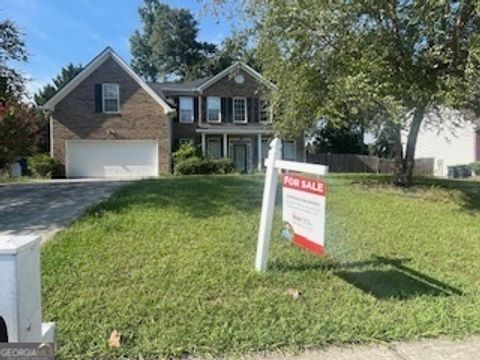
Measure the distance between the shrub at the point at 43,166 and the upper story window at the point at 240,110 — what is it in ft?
37.0

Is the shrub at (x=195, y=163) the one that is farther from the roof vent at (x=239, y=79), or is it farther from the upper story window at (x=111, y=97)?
the roof vent at (x=239, y=79)

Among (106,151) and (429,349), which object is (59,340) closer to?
(429,349)

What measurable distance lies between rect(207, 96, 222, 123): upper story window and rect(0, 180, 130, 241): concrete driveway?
54.9 feet

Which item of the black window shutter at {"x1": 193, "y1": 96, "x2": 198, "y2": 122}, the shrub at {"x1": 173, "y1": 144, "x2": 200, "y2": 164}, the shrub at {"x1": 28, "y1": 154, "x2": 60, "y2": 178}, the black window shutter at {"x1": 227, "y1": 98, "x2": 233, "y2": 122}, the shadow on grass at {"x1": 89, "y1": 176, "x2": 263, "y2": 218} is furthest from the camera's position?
the black window shutter at {"x1": 227, "y1": 98, "x2": 233, "y2": 122}

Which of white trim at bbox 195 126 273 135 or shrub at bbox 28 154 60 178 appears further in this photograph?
white trim at bbox 195 126 273 135

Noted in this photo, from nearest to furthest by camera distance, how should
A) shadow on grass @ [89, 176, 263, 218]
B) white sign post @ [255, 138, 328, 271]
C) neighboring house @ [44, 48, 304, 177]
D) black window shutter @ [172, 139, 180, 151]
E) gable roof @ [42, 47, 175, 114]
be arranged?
white sign post @ [255, 138, 328, 271] < shadow on grass @ [89, 176, 263, 218] < gable roof @ [42, 47, 175, 114] < neighboring house @ [44, 48, 304, 177] < black window shutter @ [172, 139, 180, 151]

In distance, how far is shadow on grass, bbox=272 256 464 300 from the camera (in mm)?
4828

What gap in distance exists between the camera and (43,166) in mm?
24203

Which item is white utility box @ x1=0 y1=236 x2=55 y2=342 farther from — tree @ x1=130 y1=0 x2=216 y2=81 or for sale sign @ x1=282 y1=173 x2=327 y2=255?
tree @ x1=130 y1=0 x2=216 y2=81

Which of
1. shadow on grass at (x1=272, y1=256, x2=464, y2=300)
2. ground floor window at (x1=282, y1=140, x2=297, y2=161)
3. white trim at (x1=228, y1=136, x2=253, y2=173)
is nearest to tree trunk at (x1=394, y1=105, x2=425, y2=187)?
shadow on grass at (x1=272, y1=256, x2=464, y2=300)

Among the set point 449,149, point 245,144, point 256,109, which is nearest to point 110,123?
point 245,144

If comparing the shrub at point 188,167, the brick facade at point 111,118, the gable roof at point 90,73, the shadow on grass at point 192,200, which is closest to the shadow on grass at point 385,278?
the shadow on grass at point 192,200

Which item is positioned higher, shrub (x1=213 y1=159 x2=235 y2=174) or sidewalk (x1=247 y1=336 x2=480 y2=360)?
shrub (x1=213 y1=159 x2=235 y2=174)

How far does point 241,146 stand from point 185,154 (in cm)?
486
